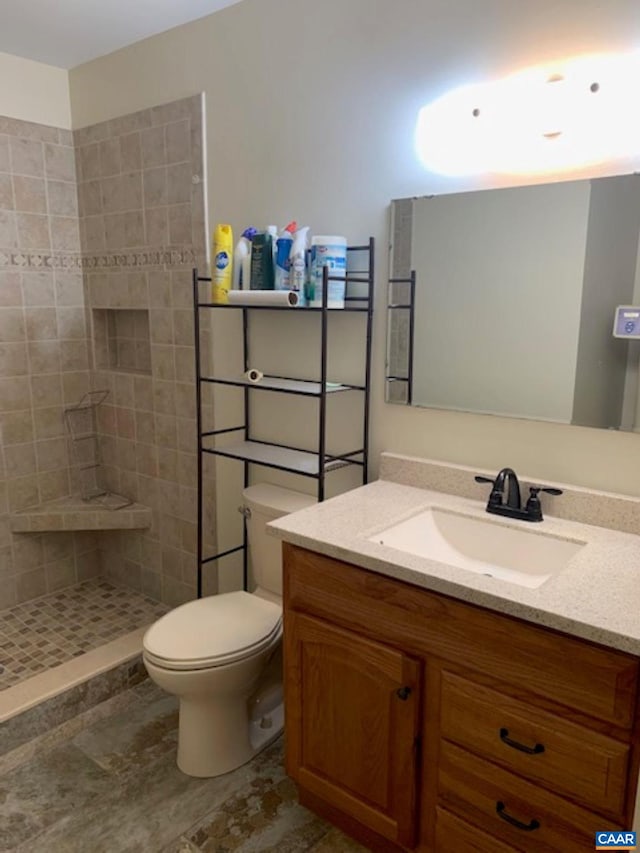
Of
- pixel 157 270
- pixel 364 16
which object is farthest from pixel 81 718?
pixel 364 16

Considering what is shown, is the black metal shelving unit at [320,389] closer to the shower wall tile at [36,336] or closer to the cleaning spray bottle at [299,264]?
the cleaning spray bottle at [299,264]

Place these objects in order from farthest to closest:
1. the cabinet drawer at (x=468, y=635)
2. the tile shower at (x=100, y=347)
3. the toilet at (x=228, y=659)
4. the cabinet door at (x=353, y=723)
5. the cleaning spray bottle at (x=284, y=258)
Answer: the tile shower at (x=100, y=347) < the cleaning spray bottle at (x=284, y=258) < the toilet at (x=228, y=659) < the cabinet door at (x=353, y=723) < the cabinet drawer at (x=468, y=635)

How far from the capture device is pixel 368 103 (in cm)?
189

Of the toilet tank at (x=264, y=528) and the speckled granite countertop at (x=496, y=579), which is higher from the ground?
the speckled granite countertop at (x=496, y=579)


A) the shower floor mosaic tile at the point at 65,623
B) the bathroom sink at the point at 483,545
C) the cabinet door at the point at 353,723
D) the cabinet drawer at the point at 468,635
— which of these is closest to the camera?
the cabinet drawer at the point at 468,635

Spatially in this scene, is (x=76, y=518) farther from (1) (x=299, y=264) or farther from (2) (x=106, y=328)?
(1) (x=299, y=264)

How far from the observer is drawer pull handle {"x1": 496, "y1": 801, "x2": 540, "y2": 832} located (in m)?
1.28

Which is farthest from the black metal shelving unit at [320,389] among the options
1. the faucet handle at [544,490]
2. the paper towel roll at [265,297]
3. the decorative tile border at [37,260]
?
the decorative tile border at [37,260]

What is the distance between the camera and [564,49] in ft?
5.04

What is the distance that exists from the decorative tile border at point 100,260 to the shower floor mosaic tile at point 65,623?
153 cm

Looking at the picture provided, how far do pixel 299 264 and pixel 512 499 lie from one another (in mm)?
929

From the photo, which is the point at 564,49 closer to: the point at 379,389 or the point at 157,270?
the point at 379,389

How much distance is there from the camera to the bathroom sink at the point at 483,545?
158 centimetres

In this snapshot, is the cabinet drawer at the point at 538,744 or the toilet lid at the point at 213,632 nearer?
the cabinet drawer at the point at 538,744
